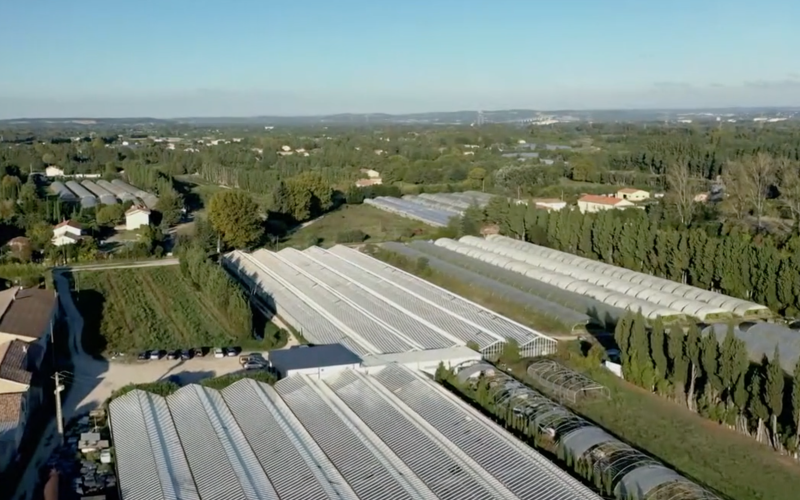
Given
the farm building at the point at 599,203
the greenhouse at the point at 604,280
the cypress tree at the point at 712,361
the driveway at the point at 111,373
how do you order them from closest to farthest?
1. the cypress tree at the point at 712,361
2. the driveway at the point at 111,373
3. the greenhouse at the point at 604,280
4. the farm building at the point at 599,203

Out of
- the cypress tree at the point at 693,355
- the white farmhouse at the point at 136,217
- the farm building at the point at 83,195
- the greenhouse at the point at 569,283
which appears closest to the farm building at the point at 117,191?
the farm building at the point at 83,195

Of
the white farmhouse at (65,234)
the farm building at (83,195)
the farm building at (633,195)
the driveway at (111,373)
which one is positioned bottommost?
the farm building at (633,195)

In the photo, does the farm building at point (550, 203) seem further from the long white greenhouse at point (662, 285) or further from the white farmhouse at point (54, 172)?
the white farmhouse at point (54, 172)

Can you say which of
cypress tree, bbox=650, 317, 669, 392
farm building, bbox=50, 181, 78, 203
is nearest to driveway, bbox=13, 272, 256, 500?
cypress tree, bbox=650, 317, 669, 392

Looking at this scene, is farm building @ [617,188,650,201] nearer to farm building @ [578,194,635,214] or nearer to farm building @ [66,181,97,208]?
farm building @ [578,194,635,214]

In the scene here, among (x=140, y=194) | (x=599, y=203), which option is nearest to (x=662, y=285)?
(x=599, y=203)

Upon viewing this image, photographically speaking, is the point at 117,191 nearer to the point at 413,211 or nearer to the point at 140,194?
the point at 140,194
